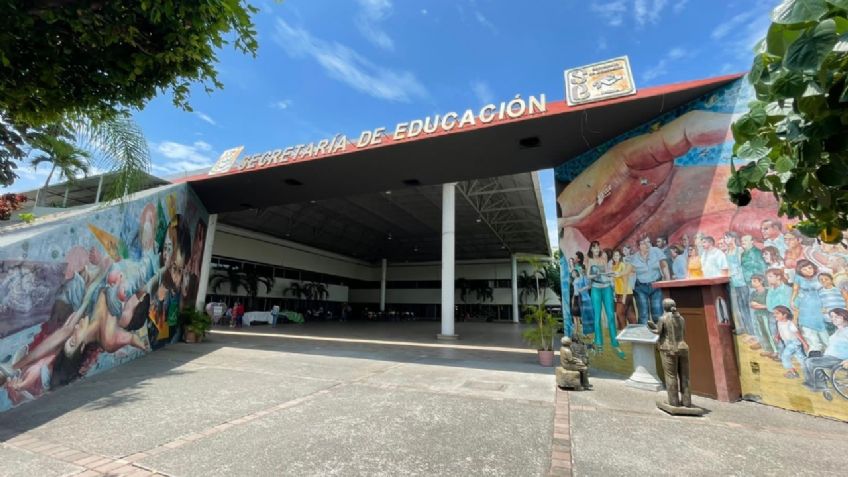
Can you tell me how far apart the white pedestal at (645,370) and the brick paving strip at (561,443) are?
7.02ft

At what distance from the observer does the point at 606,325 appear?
9211mm

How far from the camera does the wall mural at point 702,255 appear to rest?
5.78 meters

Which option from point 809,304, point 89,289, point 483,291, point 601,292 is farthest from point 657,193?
point 483,291

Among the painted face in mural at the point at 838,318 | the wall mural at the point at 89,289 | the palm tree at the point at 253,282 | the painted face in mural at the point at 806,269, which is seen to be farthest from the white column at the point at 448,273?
the palm tree at the point at 253,282

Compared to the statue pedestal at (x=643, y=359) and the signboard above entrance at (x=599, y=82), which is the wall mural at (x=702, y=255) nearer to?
the statue pedestal at (x=643, y=359)

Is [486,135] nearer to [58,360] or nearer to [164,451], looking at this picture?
[164,451]

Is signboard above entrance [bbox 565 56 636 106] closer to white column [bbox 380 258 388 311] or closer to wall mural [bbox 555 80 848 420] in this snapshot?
wall mural [bbox 555 80 848 420]

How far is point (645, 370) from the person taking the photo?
7.43 metres

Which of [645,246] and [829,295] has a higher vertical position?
[645,246]


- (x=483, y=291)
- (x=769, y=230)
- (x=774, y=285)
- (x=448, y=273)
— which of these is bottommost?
(x=774, y=285)

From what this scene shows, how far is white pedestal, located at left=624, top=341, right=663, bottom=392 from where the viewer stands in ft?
23.8

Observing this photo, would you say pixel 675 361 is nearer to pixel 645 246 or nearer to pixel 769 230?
pixel 769 230

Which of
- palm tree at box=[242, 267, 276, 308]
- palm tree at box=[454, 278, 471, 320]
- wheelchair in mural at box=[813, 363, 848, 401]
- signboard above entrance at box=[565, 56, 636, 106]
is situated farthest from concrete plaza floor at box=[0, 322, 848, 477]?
palm tree at box=[454, 278, 471, 320]

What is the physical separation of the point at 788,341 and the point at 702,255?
1887 mm
